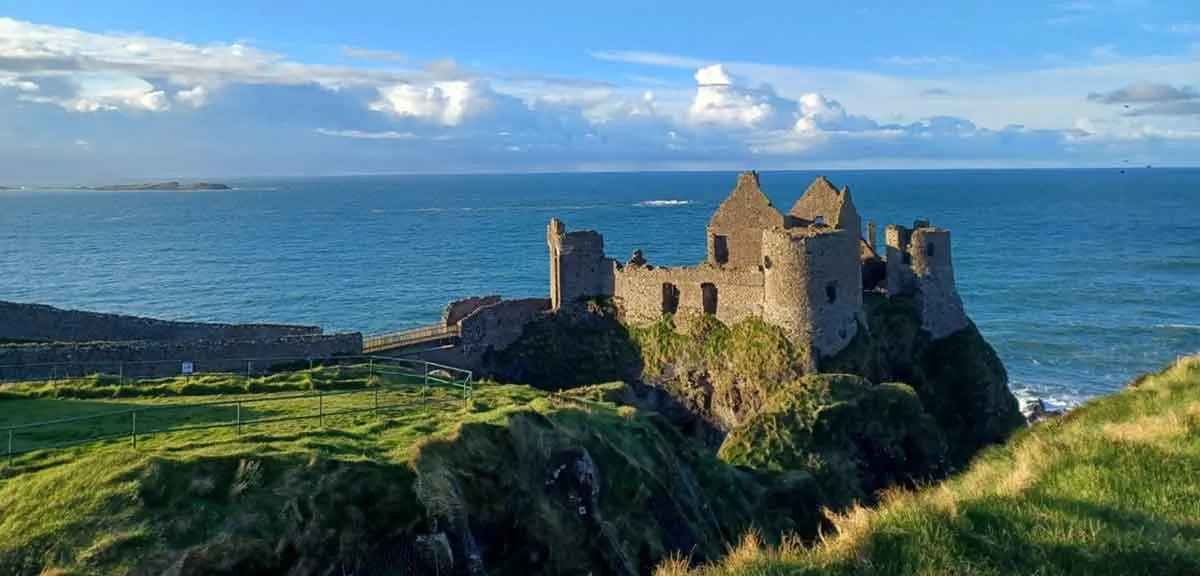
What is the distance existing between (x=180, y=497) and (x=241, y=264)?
104807 mm

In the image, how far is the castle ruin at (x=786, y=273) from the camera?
36.0 meters

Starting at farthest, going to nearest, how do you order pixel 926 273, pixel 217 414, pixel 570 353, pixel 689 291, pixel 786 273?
pixel 570 353, pixel 926 273, pixel 689 291, pixel 786 273, pixel 217 414

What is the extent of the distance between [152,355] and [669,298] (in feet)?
69.0

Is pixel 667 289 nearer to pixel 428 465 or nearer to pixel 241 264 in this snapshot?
pixel 428 465

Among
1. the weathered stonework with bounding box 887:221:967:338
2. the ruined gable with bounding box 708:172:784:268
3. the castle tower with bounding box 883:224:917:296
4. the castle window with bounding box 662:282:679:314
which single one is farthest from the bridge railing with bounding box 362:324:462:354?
the weathered stonework with bounding box 887:221:967:338

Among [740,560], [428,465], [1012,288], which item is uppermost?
[740,560]

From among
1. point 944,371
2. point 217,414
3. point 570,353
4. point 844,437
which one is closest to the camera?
point 217,414

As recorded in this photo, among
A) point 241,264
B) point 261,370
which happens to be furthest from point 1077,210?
point 261,370

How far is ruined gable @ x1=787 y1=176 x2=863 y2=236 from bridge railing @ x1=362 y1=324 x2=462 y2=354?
16908mm

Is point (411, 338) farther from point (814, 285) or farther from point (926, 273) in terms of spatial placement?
point (926, 273)

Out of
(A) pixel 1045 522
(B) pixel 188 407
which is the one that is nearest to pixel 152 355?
(B) pixel 188 407

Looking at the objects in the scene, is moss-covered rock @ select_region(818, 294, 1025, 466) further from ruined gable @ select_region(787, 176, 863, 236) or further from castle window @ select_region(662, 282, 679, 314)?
castle window @ select_region(662, 282, 679, 314)

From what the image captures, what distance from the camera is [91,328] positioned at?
3656cm

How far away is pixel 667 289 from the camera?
134ft
